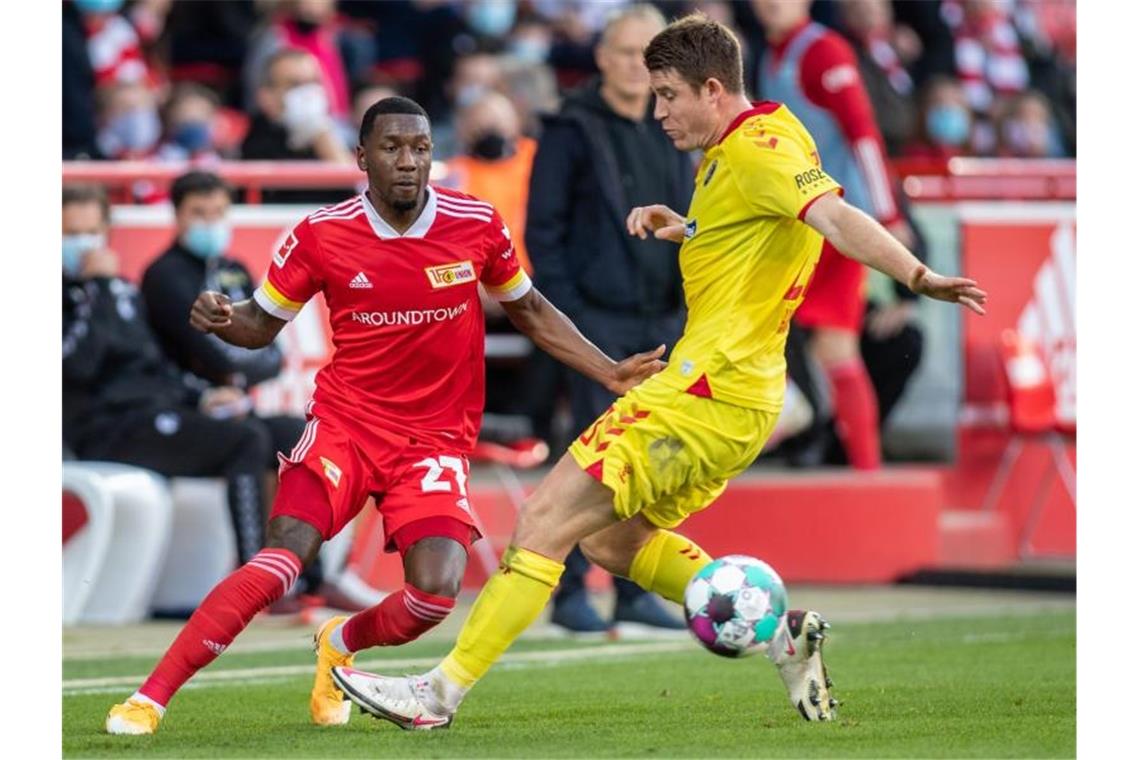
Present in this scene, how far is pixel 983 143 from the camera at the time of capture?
63.3 feet

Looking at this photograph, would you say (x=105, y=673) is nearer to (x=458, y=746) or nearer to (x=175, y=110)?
(x=458, y=746)

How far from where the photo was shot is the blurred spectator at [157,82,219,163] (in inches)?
563

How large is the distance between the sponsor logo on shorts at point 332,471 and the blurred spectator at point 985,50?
13.1 metres

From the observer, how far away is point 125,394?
11539mm

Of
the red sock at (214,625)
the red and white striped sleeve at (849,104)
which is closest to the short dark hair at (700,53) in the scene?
the red sock at (214,625)

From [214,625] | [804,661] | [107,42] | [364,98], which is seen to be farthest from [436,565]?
[107,42]

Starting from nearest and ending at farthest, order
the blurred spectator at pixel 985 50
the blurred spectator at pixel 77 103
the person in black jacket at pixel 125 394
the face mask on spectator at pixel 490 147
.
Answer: the person in black jacket at pixel 125 394, the blurred spectator at pixel 77 103, the face mask on spectator at pixel 490 147, the blurred spectator at pixel 985 50

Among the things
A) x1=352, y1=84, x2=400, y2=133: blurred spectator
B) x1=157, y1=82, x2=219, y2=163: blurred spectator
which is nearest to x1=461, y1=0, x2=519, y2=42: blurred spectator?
x1=352, y1=84, x2=400, y2=133: blurred spectator

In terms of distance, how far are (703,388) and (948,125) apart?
11648mm

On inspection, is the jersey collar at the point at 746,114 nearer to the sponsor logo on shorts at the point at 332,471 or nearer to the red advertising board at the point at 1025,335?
the sponsor logo on shorts at the point at 332,471

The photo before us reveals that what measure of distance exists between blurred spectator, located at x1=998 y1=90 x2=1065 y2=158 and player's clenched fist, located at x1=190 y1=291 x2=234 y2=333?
12.0 metres

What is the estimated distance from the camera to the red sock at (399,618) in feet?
24.0

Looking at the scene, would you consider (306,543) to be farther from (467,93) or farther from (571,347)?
(467,93)
